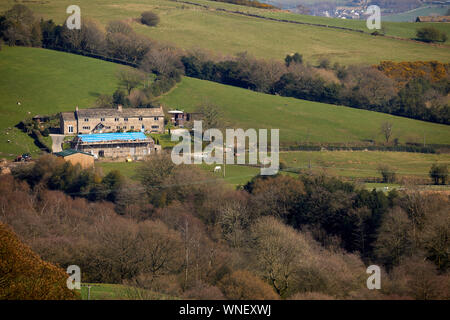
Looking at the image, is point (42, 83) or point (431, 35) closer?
point (42, 83)

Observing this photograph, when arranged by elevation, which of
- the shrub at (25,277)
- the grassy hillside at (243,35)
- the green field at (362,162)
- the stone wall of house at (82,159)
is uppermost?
the grassy hillside at (243,35)

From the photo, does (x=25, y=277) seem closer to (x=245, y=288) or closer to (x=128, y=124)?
(x=245, y=288)

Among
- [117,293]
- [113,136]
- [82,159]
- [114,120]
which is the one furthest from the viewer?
A: [114,120]

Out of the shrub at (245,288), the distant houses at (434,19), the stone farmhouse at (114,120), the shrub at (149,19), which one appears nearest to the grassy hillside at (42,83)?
the stone farmhouse at (114,120)

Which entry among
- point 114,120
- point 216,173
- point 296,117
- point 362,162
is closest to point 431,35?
point 296,117

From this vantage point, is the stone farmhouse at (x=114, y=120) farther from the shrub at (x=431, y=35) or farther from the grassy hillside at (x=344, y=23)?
the shrub at (x=431, y=35)

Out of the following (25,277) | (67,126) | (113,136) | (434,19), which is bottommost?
(113,136)

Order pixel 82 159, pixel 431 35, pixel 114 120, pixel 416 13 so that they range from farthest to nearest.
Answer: pixel 416 13 → pixel 431 35 → pixel 114 120 → pixel 82 159
